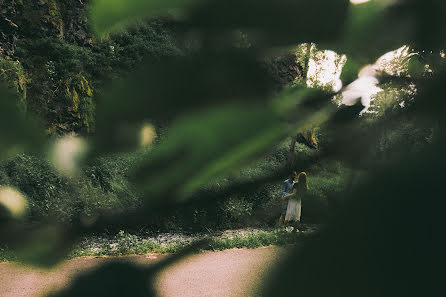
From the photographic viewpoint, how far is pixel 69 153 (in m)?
0.20

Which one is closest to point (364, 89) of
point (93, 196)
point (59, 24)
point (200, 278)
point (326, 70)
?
point (326, 70)

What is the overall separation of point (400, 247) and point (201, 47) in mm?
108

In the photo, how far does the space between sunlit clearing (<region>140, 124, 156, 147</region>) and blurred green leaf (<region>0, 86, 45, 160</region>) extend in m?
0.05

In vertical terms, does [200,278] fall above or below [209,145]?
above

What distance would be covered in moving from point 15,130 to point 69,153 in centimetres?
3

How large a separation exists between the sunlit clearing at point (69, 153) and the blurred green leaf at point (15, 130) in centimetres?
2

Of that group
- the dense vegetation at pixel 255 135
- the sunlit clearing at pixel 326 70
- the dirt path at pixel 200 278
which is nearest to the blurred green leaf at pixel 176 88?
the dense vegetation at pixel 255 135

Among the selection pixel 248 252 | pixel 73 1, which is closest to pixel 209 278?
pixel 248 252

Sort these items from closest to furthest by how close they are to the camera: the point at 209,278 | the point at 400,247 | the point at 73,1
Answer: the point at 400,247 → the point at 73,1 → the point at 209,278

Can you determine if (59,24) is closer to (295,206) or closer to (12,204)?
(12,204)

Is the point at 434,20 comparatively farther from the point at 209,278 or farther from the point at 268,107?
the point at 209,278

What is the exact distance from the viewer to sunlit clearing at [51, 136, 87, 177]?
196mm

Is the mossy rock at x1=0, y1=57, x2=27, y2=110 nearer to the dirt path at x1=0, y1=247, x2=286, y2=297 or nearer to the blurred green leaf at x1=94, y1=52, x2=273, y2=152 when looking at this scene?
the blurred green leaf at x1=94, y1=52, x2=273, y2=152

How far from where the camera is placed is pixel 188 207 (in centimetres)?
18
